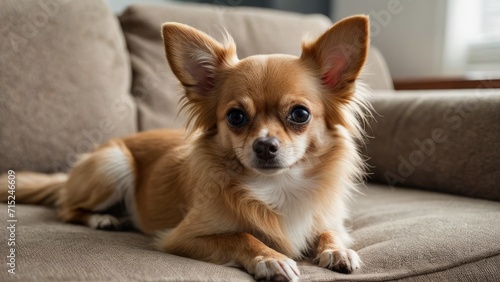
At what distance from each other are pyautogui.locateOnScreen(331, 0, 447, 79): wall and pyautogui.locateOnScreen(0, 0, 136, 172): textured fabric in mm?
1798

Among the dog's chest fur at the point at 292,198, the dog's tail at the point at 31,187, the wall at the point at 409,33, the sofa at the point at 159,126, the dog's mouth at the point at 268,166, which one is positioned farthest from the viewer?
the wall at the point at 409,33

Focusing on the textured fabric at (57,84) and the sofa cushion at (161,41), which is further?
the sofa cushion at (161,41)

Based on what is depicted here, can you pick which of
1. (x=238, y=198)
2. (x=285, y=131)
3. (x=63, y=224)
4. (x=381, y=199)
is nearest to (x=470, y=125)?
(x=381, y=199)

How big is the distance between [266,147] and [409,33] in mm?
2365

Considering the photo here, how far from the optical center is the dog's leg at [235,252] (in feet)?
3.83

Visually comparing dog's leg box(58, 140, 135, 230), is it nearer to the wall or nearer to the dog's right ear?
the dog's right ear

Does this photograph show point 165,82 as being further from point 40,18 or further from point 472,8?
point 472,8

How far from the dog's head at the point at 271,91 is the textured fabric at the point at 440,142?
0.55m

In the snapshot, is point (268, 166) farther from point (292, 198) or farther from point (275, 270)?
point (275, 270)

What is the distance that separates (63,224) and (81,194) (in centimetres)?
17

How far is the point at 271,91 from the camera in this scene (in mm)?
1413

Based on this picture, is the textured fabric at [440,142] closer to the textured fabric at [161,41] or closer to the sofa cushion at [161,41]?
the textured fabric at [161,41]

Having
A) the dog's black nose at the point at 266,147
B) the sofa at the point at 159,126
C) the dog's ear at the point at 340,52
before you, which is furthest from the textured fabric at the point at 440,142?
the dog's black nose at the point at 266,147

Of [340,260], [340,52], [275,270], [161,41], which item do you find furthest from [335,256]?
[161,41]
